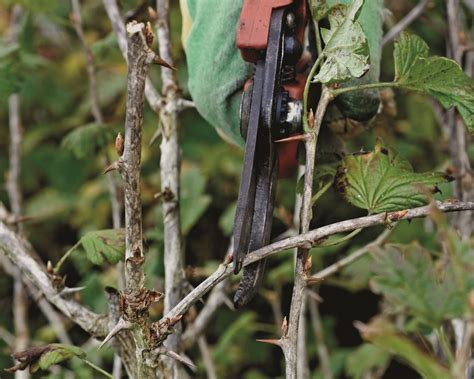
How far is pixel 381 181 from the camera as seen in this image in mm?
732

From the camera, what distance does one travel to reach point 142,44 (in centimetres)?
62

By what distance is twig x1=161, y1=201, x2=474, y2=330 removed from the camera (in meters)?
0.67

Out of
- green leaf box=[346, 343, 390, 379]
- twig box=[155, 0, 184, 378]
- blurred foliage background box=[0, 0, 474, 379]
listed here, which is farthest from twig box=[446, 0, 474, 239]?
twig box=[155, 0, 184, 378]

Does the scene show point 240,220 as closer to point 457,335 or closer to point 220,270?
point 220,270

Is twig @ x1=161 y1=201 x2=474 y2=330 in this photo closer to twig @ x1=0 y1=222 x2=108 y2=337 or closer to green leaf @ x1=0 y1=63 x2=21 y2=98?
twig @ x1=0 y1=222 x2=108 y2=337

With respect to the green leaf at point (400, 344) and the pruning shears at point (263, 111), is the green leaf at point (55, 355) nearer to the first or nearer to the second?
the pruning shears at point (263, 111)

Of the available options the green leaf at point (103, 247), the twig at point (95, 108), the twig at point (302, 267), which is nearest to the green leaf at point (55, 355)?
the green leaf at point (103, 247)

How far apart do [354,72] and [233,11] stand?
0.51 feet

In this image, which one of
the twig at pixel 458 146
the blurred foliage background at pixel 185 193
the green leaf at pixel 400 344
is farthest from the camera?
the blurred foliage background at pixel 185 193

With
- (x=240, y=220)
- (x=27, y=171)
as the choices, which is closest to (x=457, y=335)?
(x=240, y=220)

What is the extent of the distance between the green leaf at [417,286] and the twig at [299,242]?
140 millimetres

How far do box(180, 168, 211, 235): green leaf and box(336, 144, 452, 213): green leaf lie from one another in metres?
0.45

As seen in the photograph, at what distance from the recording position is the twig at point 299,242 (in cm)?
67

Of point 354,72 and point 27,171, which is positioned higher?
point 354,72
